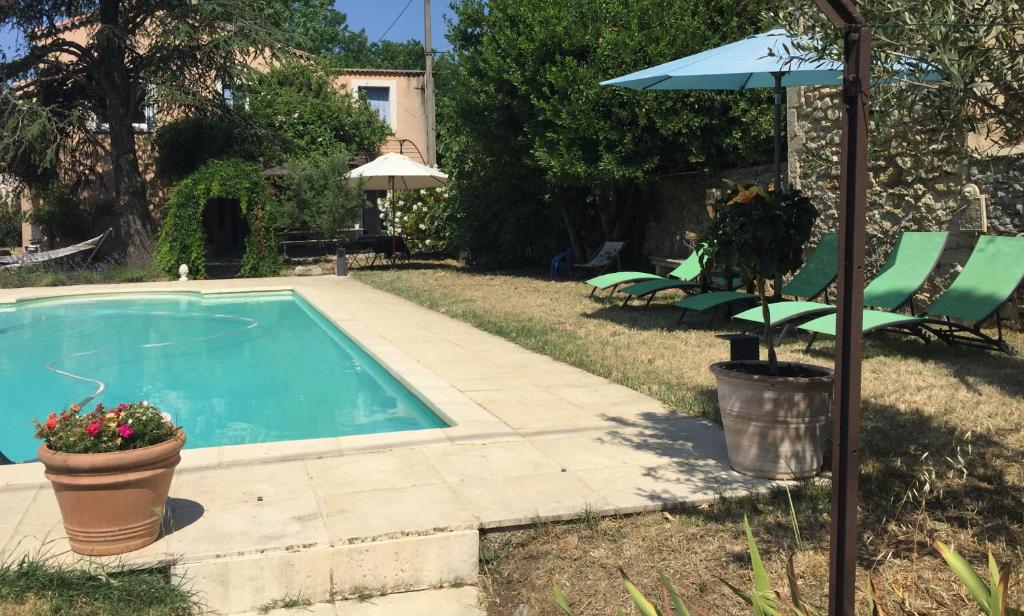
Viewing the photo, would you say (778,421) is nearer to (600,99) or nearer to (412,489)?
(412,489)

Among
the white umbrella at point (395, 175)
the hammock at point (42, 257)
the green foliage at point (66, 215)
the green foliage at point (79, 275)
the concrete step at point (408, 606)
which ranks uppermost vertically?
the white umbrella at point (395, 175)

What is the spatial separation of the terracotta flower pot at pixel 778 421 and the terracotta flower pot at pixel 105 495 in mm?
2613

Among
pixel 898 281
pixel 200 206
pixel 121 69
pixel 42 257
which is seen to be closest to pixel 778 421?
pixel 898 281

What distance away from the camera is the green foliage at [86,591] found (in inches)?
118

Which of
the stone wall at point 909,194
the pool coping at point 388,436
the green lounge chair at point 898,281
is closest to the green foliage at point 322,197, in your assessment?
the pool coping at point 388,436

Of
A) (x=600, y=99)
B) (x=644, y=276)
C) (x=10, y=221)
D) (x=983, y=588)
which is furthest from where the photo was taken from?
(x=10, y=221)

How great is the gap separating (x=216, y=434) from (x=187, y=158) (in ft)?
47.9

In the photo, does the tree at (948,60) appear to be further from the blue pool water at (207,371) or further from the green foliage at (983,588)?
the blue pool water at (207,371)

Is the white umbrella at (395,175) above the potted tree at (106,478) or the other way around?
above

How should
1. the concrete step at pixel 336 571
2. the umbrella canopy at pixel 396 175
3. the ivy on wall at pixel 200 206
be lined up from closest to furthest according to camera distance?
the concrete step at pixel 336 571 → the ivy on wall at pixel 200 206 → the umbrella canopy at pixel 396 175

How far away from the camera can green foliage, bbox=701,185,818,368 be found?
15.3 feet

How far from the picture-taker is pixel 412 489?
412cm

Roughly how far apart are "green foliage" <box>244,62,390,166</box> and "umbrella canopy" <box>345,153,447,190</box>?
3343mm

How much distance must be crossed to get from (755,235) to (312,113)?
19.3 meters
